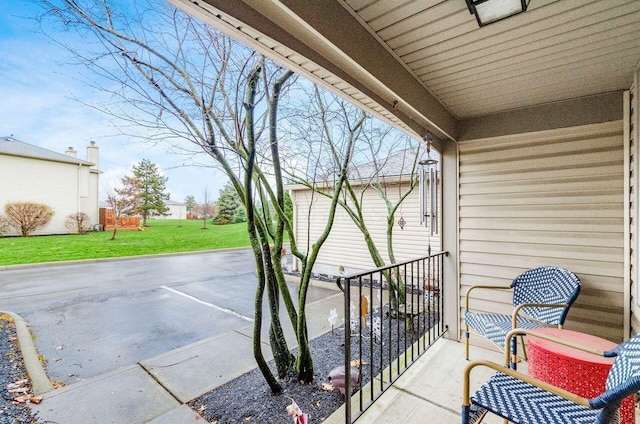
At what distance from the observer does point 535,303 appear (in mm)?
2297

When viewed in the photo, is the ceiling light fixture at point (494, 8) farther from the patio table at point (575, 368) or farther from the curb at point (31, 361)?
the curb at point (31, 361)

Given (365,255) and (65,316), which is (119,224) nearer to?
(65,316)

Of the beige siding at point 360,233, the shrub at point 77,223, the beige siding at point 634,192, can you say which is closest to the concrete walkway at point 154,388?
the beige siding at point 360,233

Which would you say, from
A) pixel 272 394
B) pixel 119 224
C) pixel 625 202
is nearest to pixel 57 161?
pixel 119 224

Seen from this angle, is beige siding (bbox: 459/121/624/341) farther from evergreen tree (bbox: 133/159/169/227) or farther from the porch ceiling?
evergreen tree (bbox: 133/159/169/227)

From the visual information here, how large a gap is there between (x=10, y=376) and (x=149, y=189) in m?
18.5

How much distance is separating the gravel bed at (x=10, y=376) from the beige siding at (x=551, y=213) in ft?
13.4

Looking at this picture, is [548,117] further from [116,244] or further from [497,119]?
[116,244]

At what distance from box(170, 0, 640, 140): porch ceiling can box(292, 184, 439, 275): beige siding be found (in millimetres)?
4181

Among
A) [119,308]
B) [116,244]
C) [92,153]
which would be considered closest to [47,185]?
[92,153]

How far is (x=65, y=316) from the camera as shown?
15.8 ft

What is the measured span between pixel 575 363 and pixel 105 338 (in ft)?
16.8

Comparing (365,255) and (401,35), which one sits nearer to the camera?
(401,35)

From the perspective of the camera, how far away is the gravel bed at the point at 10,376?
2238 millimetres
